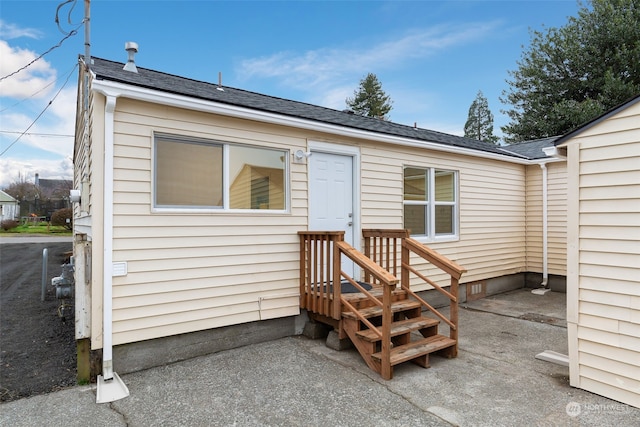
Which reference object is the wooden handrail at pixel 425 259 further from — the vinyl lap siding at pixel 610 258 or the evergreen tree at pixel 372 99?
the evergreen tree at pixel 372 99

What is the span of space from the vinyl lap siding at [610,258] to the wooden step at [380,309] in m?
1.57

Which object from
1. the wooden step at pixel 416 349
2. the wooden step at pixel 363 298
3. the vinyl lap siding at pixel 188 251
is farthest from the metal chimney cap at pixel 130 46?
the wooden step at pixel 416 349

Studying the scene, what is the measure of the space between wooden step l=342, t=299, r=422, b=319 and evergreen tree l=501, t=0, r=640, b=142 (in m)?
14.2

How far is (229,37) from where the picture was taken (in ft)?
32.2

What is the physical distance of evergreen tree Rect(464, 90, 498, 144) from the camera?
29000 mm

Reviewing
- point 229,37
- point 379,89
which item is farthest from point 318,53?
point 379,89

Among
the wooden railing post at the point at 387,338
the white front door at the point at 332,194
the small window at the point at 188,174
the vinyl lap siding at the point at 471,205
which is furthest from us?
the vinyl lap siding at the point at 471,205

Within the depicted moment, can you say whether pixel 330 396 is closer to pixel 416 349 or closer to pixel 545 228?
pixel 416 349

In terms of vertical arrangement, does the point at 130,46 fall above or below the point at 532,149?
above

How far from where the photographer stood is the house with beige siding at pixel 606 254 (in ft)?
9.36

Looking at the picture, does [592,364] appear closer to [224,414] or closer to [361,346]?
[361,346]

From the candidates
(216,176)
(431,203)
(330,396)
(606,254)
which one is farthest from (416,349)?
(431,203)

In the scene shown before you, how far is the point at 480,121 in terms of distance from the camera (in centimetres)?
2925

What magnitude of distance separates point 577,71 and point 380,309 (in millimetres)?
16956
